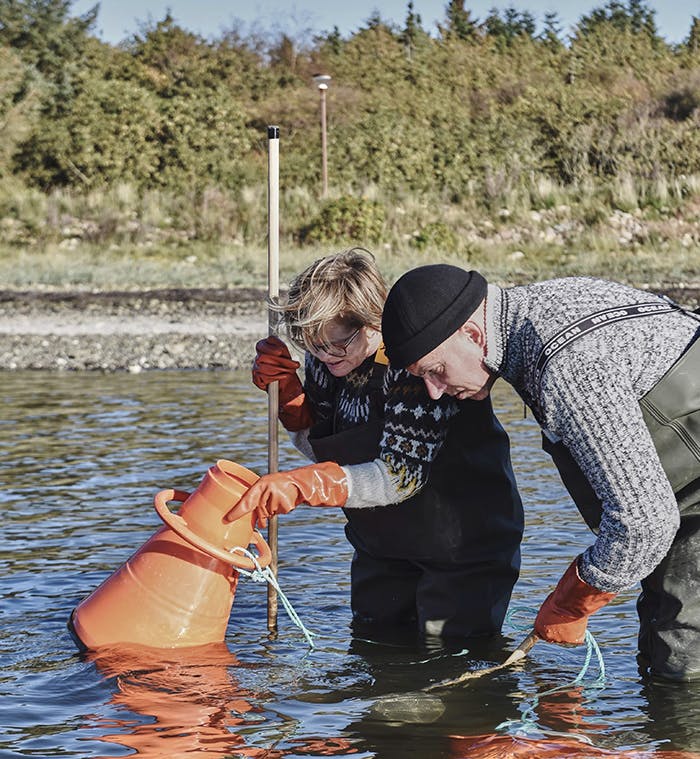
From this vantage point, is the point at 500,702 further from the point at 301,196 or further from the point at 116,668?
the point at 301,196

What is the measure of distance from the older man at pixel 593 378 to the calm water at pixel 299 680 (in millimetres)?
542

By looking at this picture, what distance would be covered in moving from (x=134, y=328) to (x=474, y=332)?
1110 centimetres

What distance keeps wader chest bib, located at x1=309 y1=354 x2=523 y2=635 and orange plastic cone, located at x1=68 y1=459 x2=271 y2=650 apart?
38 centimetres

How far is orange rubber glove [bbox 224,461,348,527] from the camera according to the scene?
3.76 m

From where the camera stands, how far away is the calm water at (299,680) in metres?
3.68

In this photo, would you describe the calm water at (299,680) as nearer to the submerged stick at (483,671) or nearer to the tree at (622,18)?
the submerged stick at (483,671)

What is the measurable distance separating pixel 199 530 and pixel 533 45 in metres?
29.3

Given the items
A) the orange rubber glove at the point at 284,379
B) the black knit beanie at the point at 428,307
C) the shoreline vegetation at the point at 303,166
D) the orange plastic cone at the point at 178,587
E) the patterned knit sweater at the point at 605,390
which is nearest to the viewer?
the patterned knit sweater at the point at 605,390

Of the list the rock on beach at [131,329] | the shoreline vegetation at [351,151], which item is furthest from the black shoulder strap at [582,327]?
the shoreline vegetation at [351,151]

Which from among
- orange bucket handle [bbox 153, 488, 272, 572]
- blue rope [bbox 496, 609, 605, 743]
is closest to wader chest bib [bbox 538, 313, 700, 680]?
blue rope [bbox 496, 609, 605, 743]

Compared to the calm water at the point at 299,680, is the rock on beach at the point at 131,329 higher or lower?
higher

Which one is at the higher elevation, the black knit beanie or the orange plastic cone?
the black knit beanie

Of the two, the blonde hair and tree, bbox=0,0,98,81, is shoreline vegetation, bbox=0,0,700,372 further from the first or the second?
the blonde hair

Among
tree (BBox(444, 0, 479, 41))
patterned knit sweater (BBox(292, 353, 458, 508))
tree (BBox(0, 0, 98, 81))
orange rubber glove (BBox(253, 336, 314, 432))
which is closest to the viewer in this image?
patterned knit sweater (BBox(292, 353, 458, 508))
